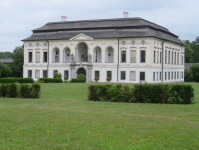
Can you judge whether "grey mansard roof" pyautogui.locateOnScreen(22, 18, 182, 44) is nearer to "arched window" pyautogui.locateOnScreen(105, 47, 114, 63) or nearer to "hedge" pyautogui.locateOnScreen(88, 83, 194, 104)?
"arched window" pyautogui.locateOnScreen(105, 47, 114, 63)

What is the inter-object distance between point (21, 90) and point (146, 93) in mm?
9754

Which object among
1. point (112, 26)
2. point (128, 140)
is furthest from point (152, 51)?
point (128, 140)

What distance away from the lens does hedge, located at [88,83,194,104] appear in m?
18.6

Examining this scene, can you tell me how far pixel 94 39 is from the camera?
55.8 metres

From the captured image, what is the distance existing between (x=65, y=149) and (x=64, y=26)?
2134 inches

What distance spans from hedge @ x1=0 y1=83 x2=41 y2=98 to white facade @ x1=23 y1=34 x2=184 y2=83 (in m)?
32.5

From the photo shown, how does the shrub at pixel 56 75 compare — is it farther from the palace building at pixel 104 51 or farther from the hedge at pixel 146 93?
the hedge at pixel 146 93

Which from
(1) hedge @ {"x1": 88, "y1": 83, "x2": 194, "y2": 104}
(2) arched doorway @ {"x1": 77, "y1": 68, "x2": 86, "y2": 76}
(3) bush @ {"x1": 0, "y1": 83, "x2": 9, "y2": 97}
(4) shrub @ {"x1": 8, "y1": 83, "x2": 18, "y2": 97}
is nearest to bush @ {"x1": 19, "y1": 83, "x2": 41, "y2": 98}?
(4) shrub @ {"x1": 8, "y1": 83, "x2": 18, "y2": 97}

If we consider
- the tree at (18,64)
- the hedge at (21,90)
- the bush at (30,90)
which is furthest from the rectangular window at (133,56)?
the tree at (18,64)

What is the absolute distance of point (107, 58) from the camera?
5647cm

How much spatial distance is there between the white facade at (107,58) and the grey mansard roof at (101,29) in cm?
96

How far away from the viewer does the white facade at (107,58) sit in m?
53.0

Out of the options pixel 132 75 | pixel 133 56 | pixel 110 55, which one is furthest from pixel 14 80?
pixel 133 56

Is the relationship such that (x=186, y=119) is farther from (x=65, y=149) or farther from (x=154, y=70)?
(x=154, y=70)
